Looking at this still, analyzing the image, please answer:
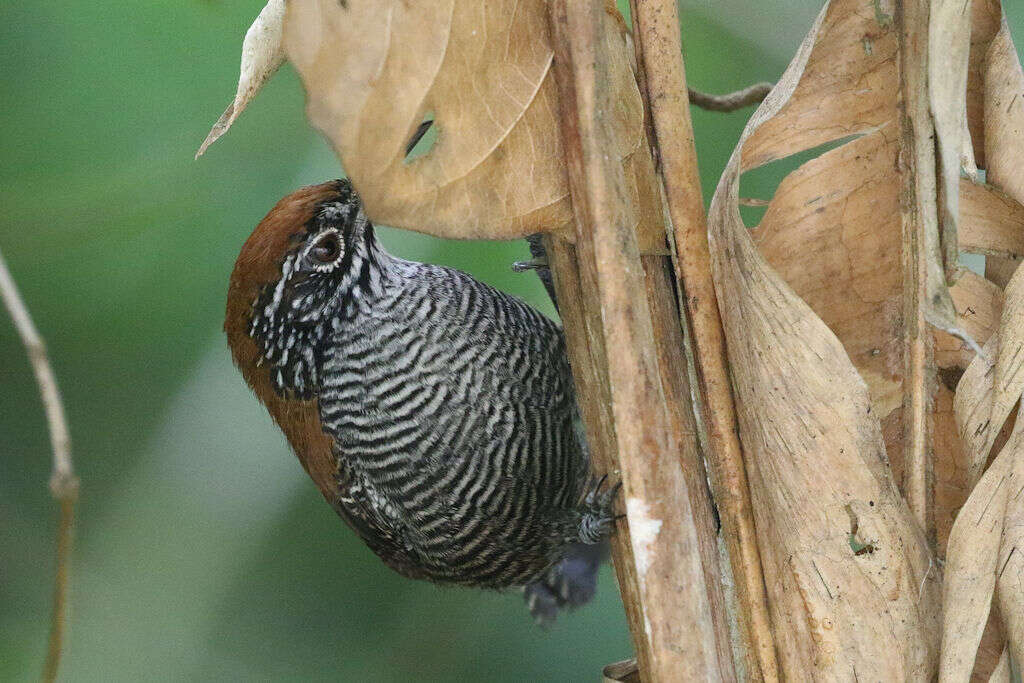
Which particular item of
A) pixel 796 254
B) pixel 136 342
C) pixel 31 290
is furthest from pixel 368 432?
pixel 796 254

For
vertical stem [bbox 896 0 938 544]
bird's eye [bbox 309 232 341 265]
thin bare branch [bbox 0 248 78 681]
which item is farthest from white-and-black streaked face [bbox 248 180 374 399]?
vertical stem [bbox 896 0 938 544]

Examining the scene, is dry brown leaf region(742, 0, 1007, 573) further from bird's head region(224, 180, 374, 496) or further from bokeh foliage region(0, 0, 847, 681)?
bird's head region(224, 180, 374, 496)

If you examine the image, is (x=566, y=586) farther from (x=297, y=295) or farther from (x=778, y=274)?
(x=778, y=274)

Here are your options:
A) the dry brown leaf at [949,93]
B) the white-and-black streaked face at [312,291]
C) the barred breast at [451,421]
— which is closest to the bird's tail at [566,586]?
the barred breast at [451,421]

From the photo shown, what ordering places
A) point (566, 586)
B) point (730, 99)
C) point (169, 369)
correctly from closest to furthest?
point (730, 99) < point (169, 369) < point (566, 586)

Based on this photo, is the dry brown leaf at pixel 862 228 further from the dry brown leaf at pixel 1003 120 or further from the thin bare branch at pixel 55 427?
the thin bare branch at pixel 55 427

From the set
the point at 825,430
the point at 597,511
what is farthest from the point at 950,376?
the point at 597,511

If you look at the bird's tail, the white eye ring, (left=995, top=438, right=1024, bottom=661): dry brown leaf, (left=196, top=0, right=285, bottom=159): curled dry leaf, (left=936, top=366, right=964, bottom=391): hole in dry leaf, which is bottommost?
the bird's tail

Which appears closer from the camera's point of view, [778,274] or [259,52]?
[778,274]
